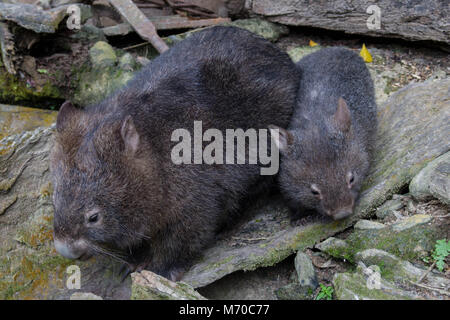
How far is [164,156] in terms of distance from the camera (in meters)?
4.53

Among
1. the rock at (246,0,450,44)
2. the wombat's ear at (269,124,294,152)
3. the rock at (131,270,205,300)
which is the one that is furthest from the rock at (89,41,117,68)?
the rock at (131,270,205,300)

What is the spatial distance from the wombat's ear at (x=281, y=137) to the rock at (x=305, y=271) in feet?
4.02

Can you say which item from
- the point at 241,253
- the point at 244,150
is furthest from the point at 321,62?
the point at 241,253

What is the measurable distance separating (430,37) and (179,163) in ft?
12.5

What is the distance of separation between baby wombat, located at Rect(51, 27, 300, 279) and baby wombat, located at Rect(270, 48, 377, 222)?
0.32m

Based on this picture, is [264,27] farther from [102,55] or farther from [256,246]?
[256,246]

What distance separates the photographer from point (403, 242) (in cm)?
411

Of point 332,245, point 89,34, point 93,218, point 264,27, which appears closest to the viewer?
point 93,218

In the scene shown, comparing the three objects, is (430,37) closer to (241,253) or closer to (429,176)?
(429,176)

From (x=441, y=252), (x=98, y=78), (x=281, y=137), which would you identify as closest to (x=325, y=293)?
(x=441, y=252)

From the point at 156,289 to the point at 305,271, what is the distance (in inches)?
49.5

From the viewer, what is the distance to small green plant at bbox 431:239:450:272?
3856 mm

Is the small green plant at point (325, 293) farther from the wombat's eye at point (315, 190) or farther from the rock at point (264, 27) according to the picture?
the rock at point (264, 27)

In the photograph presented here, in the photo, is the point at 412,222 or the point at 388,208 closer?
the point at 412,222
